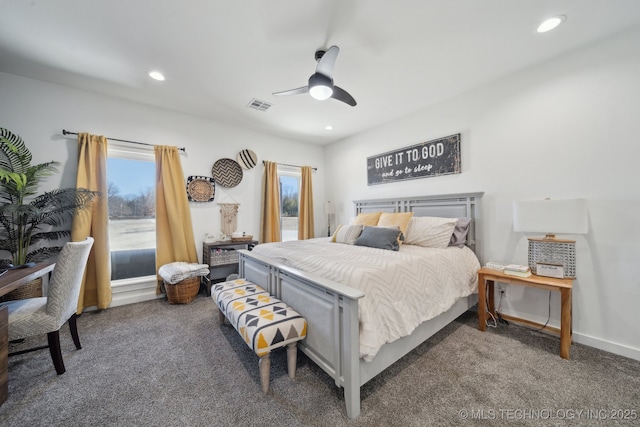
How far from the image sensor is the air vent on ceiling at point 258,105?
313cm

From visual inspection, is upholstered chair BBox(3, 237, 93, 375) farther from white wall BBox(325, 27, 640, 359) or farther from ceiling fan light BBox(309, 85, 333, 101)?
white wall BBox(325, 27, 640, 359)

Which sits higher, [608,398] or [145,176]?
[145,176]

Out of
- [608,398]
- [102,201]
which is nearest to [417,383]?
[608,398]

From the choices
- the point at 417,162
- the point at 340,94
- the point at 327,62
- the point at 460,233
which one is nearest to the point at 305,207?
the point at 417,162

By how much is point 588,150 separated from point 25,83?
5.88 m

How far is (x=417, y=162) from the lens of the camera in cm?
345

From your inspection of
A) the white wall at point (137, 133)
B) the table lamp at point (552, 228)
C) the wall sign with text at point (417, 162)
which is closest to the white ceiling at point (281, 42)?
the white wall at point (137, 133)

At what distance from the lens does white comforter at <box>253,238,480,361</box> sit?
1.49 m

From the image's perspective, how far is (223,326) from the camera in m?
2.48

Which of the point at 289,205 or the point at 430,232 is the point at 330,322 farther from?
the point at 289,205

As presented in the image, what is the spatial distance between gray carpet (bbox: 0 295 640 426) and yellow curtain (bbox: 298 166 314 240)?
8.62ft

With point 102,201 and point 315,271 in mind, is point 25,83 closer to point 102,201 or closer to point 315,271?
point 102,201

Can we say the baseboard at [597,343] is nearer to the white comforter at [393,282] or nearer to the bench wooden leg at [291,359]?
the white comforter at [393,282]

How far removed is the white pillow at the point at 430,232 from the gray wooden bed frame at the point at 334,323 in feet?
2.16
